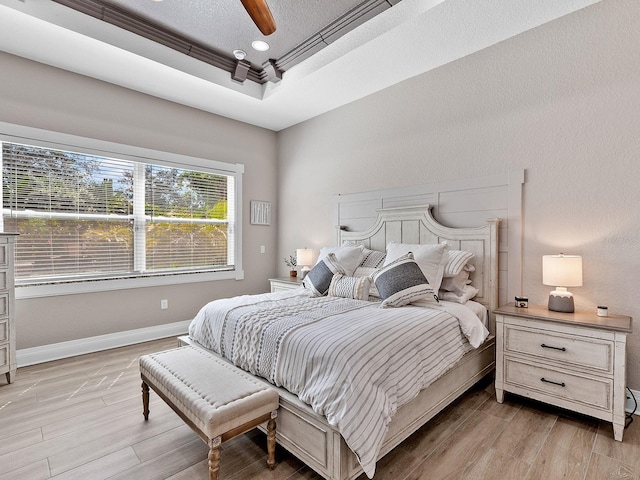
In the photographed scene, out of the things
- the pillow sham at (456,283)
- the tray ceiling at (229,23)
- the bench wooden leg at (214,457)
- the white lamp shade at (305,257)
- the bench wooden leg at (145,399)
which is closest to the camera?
the bench wooden leg at (214,457)

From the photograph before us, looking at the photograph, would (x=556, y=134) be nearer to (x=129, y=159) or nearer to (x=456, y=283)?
(x=456, y=283)

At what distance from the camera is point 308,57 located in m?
3.26

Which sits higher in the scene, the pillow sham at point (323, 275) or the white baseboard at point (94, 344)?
the pillow sham at point (323, 275)

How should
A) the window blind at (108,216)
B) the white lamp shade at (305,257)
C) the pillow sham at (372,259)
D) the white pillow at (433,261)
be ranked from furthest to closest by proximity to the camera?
the white lamp shade at (305,257), the pillow sham at (372,259), the window blind at (108,216), the white pillow at (433,261)

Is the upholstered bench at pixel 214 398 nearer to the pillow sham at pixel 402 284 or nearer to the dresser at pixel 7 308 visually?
the pillow sham at pixel 402 284

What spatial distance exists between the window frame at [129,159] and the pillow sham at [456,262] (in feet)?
9.57

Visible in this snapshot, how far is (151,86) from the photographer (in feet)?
11.9

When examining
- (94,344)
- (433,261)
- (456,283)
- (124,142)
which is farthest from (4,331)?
(456,283)

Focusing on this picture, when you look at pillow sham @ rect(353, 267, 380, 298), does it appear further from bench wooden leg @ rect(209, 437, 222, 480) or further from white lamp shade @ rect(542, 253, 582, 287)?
bench wooden leg @ rect(209, 437, 222, 480)

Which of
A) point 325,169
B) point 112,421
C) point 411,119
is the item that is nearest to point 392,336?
point 112,421

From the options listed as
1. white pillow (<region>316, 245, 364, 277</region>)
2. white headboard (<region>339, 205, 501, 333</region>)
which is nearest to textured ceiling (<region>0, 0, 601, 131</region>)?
white headboard (<region>339, 205, 501, 333</region>)

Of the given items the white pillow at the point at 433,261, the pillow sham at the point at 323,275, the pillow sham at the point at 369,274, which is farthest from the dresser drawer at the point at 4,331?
the white pillow at the point at 433,261

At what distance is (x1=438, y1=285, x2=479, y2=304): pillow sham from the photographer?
2.76 metres

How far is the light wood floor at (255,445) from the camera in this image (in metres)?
1.70
